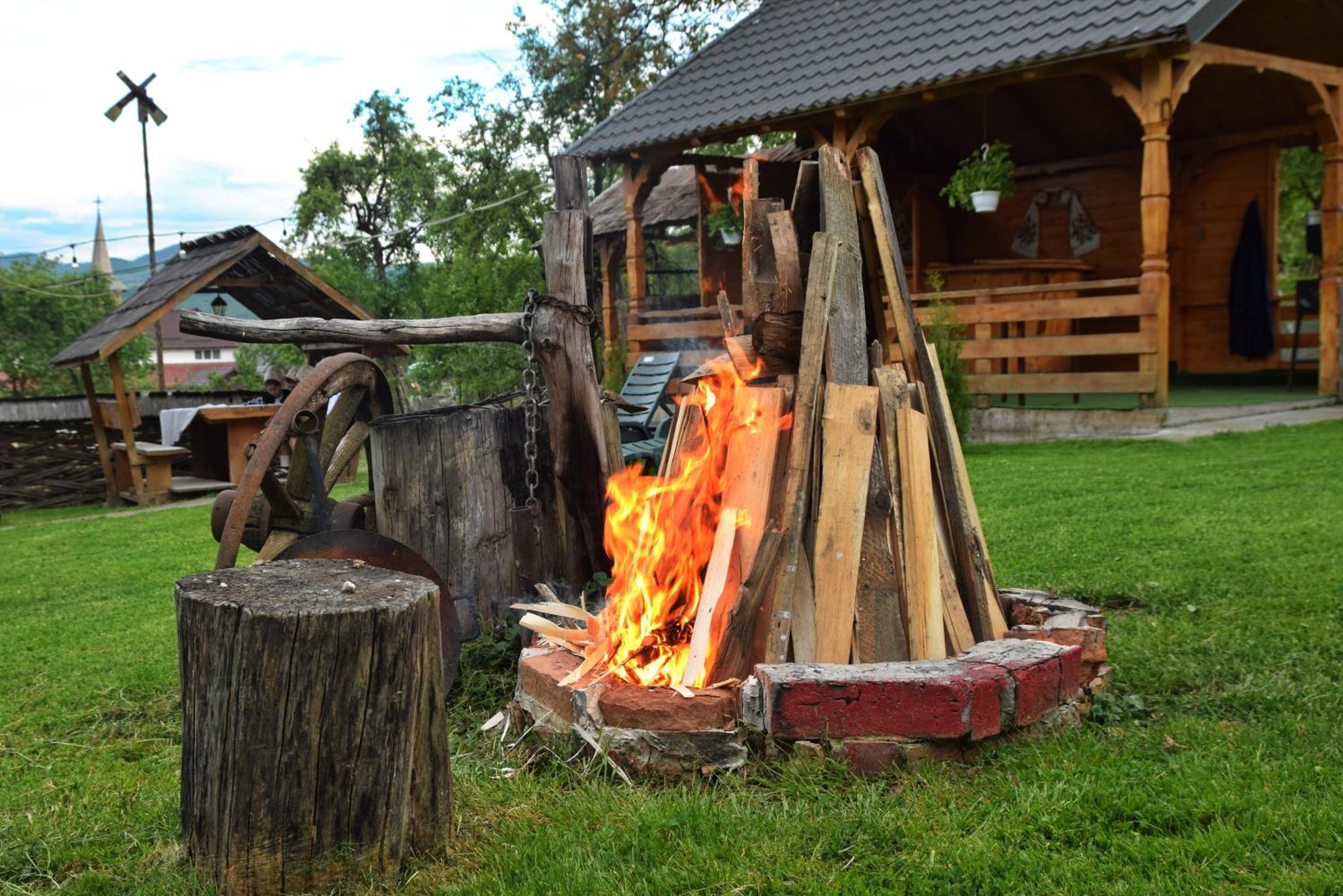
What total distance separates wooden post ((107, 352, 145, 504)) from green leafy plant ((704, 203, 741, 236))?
7836mm

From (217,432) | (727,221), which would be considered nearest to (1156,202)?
(727,221)

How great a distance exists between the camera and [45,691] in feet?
15.5

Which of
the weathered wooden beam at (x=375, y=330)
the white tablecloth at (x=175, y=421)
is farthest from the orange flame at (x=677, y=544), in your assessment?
the white tablecloth at (x=175, y=421)

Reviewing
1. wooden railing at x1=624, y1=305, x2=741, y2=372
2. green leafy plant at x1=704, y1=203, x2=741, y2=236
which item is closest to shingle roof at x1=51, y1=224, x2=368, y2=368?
wooden railing at x1=624, y1=305, x2=741, y2=372

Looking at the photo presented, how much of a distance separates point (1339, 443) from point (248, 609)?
8.69m

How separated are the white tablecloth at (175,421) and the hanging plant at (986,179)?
980 centimetres

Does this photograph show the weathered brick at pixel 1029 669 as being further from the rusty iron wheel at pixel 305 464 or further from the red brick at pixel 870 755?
the rusty iron wheel at pixel 305 464

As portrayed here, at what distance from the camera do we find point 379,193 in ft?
95.9

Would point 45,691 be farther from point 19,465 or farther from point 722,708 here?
point 19,465

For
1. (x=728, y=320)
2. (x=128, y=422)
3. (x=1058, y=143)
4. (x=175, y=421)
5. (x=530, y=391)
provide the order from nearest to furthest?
(x=728, y=320)
(x=530, y=391)
(x=128, y=422)
(x=175, y=421)
(x=1058, y=143)

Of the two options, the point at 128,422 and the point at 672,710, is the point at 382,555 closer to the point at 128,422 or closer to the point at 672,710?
the point at 672,710

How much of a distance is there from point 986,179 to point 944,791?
10.7m

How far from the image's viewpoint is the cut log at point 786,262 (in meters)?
3.49

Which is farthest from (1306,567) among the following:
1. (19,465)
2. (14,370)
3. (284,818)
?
(14,370)
